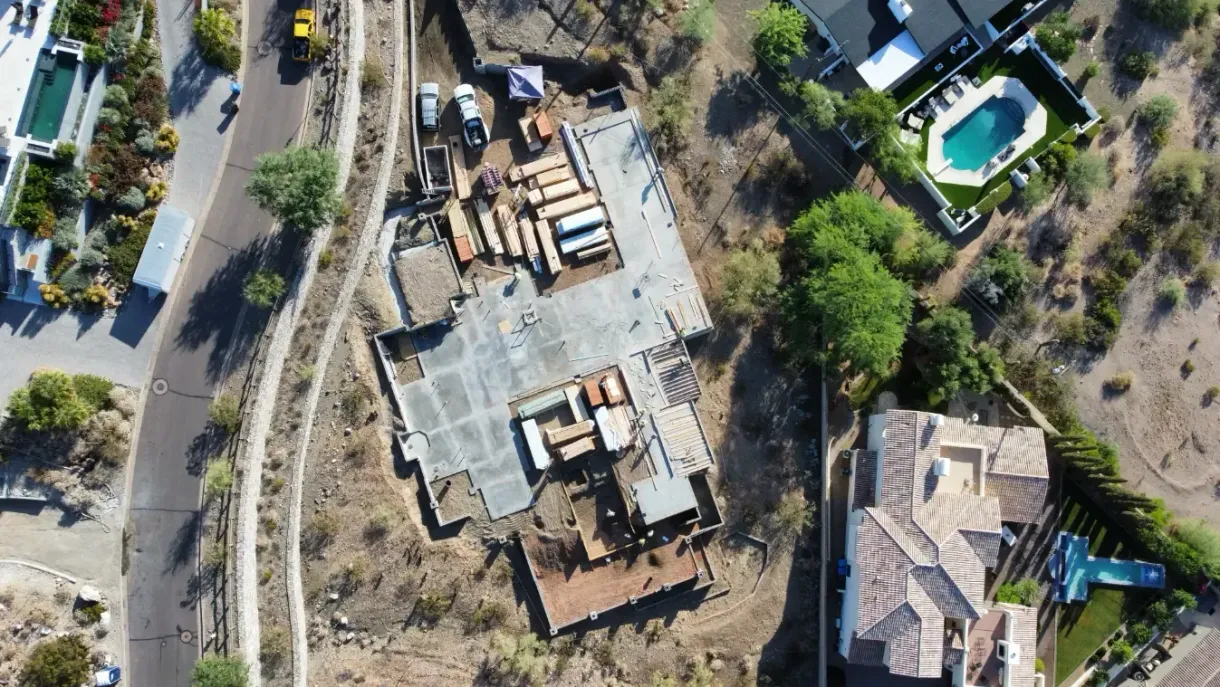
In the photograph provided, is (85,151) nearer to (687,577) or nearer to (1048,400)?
(687,577)

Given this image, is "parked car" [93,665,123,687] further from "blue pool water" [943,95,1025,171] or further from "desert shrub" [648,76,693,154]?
"blue pool water" [943,95,1025,171]

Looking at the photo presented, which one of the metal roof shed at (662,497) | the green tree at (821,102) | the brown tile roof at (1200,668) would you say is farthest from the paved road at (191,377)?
the brown tile roof at (1200,668)

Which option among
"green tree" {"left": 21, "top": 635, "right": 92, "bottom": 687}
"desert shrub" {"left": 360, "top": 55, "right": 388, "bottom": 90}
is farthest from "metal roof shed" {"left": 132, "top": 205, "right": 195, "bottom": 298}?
"green tree" {"left": 21, "top": 635, "right": 92, "bottom": 687}

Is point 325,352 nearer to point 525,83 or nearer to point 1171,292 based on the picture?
point 525,83

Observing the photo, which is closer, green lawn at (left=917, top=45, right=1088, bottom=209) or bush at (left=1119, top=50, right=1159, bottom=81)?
green lawn at (left=917, top=45, right=1088, bottom=209)

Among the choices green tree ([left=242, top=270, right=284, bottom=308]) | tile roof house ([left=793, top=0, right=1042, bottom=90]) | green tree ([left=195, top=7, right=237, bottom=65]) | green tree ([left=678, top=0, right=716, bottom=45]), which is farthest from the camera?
tile roof house ([left=793, top=0, right=1042, bottom=90])

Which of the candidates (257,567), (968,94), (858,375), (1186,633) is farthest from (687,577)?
(968,94)

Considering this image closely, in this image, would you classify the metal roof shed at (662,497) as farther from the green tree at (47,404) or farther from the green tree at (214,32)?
the green tree at (214,32)
